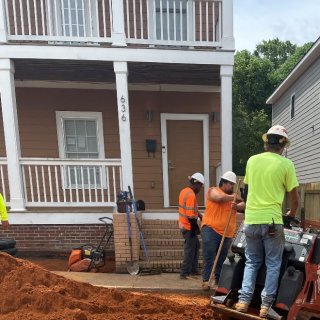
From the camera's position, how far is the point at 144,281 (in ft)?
15.3

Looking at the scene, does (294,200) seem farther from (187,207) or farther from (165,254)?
(165,254)

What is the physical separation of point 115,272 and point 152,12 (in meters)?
5.31

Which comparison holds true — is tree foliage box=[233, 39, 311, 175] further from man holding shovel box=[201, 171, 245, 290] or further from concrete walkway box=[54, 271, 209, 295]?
man holding shovel box=[201, 171, 245, 290]

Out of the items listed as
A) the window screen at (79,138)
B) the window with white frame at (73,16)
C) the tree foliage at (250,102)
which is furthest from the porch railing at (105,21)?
the tree foliage at (250,102)

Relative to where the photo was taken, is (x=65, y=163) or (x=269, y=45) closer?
(x=65, y=163)

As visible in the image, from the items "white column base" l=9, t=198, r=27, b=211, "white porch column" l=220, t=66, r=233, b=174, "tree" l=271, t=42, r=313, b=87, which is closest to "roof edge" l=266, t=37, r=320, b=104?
"white porch column" l=220, t=66, r=233, b=174

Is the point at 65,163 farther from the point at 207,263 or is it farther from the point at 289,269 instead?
the point at 289,269

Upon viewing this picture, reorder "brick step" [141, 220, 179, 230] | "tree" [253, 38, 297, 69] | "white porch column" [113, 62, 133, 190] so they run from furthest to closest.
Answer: "tree" [253, 38, 297, 69] → "brick step" [141, 220, 179, 230] → "white porch column" [113, 62, 133, 190]

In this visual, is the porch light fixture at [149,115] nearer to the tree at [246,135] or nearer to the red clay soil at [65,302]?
the red clay soil at [65,302]

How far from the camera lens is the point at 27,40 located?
5.53 metres

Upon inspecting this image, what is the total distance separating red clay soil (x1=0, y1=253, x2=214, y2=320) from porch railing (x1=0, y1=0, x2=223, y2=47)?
430 centimetres

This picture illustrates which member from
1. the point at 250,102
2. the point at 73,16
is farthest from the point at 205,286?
the point at 250,102

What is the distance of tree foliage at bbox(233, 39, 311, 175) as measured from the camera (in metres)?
17.5

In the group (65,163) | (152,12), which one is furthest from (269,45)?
(65,163)
